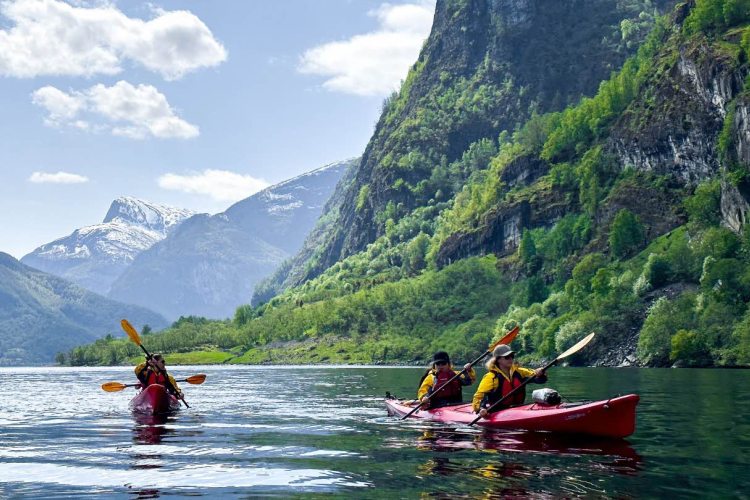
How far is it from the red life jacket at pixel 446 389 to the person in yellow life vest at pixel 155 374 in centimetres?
1610

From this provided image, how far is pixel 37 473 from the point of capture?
76.1 feet

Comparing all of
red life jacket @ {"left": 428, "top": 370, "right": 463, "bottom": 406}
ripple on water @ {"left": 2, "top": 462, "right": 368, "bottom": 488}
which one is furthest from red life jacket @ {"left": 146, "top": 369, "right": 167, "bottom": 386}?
ripple on water @ {"left": 2, "top": 462, "right": 368, "bottom": 488}

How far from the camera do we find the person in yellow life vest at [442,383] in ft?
119

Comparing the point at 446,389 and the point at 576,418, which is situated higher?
the point at 446,389

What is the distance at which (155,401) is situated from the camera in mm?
43812

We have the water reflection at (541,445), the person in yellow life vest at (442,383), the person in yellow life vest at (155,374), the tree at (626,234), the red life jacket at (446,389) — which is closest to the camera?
the water reflection at (541,445)

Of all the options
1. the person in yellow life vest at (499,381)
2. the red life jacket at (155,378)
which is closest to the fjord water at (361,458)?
the person in yellow life vest at (499,381)

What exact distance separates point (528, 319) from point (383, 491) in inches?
6831

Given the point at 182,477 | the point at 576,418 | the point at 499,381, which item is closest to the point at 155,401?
the point at 499,381

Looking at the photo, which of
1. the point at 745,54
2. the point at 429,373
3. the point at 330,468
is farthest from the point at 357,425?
the point at 745,54

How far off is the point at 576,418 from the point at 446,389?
10.6 m

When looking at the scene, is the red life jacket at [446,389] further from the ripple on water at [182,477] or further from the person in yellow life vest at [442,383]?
the ripple on water at [182,477]

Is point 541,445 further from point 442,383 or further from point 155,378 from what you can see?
point 155,378

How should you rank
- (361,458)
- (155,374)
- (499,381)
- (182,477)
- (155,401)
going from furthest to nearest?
1. (155,374)
2. (155,401)
3. (499,381)
4. (361,458)
5. (182,477)
